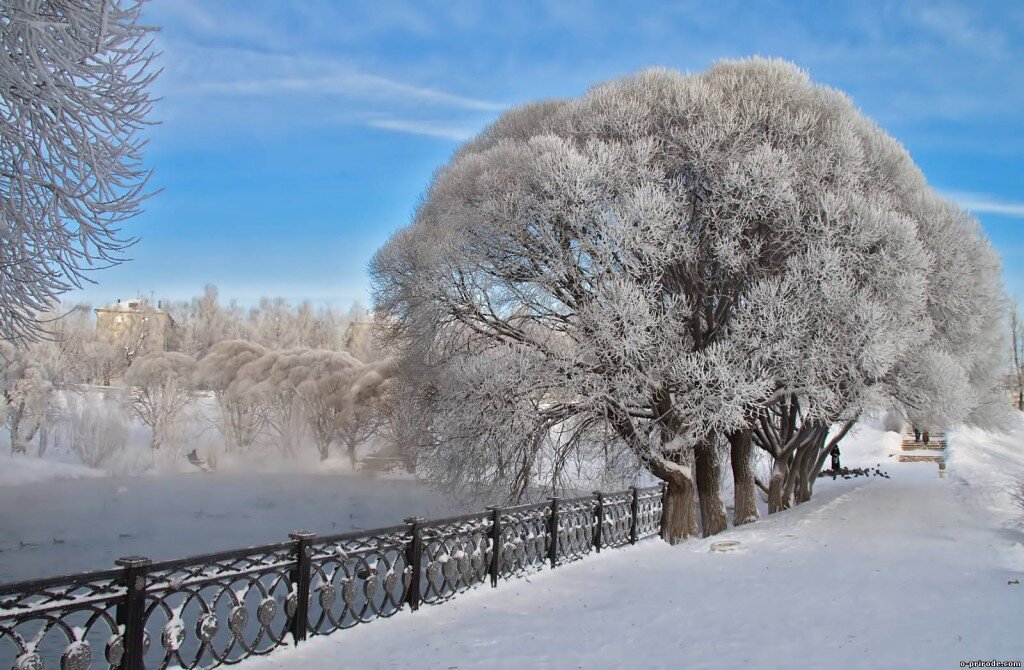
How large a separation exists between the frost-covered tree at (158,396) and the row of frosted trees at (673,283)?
27.6 m

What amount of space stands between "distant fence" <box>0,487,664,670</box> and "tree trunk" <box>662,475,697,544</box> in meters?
2.56

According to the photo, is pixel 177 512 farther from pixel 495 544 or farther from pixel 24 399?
pixel 495 544

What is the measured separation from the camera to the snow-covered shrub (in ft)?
120

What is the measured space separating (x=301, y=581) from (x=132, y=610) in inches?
60.9

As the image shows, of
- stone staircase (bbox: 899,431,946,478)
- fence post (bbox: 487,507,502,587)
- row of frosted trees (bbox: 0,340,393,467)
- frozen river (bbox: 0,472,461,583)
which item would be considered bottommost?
frozen river (bbox: 0,472,461,583)

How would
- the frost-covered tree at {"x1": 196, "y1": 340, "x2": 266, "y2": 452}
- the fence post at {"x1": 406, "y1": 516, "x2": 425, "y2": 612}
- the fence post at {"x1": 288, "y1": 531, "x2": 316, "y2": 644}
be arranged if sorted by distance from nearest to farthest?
the fence post at {"x1": 288, "y1": 531, "x2": 316, "y2": 644} → the fence post at {"x1": 406, "y1": 516, "x2": 425, "y2": 612} → the frost-covered tree at {"x1": 196, "y1": 340, "x2": 266, "y2": 452}

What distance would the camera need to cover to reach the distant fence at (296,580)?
4.64 meters

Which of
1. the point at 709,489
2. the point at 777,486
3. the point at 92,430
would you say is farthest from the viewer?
A: the point at 92,430


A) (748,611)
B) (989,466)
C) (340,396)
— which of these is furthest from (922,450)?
(748,611)

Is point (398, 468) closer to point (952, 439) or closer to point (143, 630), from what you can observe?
point (952, 439)

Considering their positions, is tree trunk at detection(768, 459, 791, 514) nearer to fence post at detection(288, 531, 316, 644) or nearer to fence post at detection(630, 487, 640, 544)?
fence post at detection(630, 487, 640, 544)

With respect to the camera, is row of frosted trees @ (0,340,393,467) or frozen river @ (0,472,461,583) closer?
frozen river @ (0,472,461,583)

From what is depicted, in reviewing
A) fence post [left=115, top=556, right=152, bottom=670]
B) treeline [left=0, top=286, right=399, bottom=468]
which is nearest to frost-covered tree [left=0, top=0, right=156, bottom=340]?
fence post [left=115, top=556, right=152, bottom=670]

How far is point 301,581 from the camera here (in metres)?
6.23
